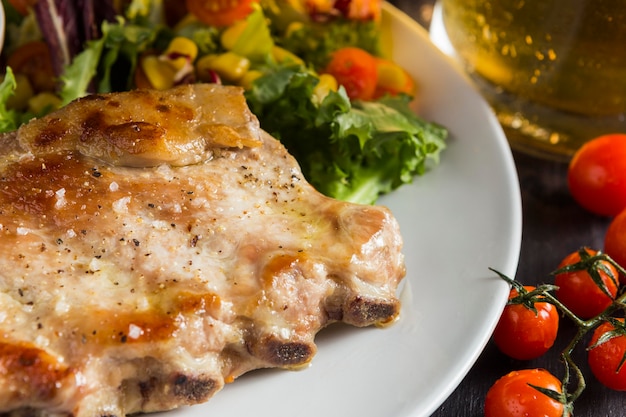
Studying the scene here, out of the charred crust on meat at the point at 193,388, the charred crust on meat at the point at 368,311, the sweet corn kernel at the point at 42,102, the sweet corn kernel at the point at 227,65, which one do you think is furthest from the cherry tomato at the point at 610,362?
the sweet corn kernel at the point at 42,102

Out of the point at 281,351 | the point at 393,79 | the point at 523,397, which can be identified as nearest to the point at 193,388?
the point at 281,351

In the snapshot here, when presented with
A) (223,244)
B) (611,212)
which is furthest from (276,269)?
(611,212)

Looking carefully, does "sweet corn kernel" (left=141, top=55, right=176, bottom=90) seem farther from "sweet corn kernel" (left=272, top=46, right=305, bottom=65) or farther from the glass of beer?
the glass of beer

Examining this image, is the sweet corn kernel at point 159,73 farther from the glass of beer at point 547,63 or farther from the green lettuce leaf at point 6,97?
the glass of beer at point 547,63

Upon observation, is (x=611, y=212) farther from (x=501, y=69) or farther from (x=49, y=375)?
(x=49, y=375)

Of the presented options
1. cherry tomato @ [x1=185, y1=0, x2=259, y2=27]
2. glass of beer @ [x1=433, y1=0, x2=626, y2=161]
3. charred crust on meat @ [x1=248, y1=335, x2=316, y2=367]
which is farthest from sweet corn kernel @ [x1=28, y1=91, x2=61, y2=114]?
glass of beer @ [x1=433, y1=0, x2=626, y2=161]

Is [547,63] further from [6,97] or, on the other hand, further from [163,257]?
[6,97]
